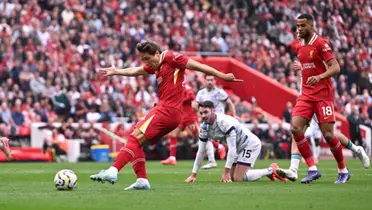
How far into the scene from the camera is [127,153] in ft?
45.3

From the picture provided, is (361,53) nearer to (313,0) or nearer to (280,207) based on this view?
(313,0)

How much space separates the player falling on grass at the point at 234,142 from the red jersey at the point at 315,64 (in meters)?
1.49

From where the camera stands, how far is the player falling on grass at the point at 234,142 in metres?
16.4

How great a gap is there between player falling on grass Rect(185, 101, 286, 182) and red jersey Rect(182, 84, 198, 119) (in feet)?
26.0

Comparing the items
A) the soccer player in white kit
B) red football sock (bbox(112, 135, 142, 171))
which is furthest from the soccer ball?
the soccer player in white kit

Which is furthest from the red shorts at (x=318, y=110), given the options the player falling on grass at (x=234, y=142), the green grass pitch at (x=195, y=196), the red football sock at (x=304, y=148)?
the player falling on grass at (x=234, y=142)

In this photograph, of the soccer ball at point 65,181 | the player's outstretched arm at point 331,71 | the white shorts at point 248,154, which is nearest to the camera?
the soccer ball at point 65,181

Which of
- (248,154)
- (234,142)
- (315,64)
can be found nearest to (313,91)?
(315,64)

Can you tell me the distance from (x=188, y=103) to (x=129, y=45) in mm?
10584

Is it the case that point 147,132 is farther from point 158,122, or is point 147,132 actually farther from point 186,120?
point 186,120

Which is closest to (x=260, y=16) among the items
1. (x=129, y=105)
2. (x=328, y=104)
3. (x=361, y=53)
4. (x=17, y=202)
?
(x=361, y=53)

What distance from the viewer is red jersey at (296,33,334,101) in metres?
15.3

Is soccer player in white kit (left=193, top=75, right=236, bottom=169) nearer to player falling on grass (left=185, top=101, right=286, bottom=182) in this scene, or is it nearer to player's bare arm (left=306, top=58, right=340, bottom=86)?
player falling on grass (left=185, top=101, right=286, bottom=182)

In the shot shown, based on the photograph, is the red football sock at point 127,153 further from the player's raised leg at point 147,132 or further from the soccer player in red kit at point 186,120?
the soccer player in red kit at point 186,120
